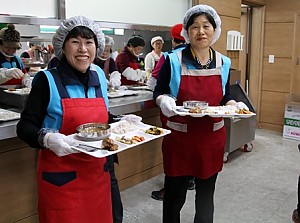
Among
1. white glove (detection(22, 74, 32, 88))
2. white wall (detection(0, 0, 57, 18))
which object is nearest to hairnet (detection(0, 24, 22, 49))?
white wall (detection(0, 0, 57, 18))

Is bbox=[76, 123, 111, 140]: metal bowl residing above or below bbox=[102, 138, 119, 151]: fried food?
above

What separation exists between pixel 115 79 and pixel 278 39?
306 centimetres

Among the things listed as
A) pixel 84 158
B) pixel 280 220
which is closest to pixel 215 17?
pixel 84 158

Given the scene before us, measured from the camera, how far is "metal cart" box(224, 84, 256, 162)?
12.1 feet

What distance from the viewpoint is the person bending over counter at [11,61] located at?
2.29 metres

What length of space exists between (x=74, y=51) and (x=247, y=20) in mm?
4325

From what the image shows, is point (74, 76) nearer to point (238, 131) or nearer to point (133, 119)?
point (133, 119)

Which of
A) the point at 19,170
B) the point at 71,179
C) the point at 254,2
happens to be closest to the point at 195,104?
the point at 71,179

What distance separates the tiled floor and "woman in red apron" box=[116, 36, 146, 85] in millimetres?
974

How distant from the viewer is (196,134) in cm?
185

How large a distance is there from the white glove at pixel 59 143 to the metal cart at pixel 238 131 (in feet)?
8.26

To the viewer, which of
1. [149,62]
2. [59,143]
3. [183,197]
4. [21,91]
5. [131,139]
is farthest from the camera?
[149,62]

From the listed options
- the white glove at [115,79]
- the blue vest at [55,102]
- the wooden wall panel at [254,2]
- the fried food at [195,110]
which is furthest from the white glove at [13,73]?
the wooden wall panel at [254,2]

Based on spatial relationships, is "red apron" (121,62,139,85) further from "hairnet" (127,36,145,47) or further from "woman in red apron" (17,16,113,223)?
"woman in red apron" (17,16,113,223)
